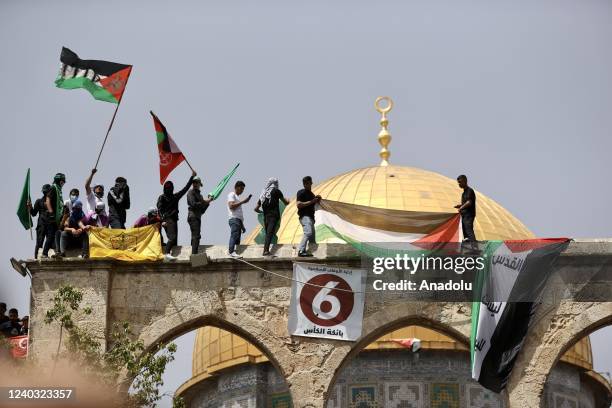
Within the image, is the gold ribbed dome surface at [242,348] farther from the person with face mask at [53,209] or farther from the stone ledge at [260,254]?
the person with face mask at [53,209]

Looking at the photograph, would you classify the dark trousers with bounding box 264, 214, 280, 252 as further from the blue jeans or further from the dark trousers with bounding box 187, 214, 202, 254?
the dark trousers with bounding box 187, 214, 202, 254

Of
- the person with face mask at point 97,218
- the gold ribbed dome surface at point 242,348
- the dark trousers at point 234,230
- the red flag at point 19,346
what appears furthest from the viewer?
the gold ribbed dome surface at point 242,348

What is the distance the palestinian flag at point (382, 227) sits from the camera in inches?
1181

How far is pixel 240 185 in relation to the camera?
3006 centimetres

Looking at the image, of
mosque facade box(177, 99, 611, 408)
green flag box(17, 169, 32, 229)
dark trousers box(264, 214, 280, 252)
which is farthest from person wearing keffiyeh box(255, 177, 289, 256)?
mosque facade box(177, 99, 611, 408)

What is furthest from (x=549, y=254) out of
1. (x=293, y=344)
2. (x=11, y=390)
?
(x=11, y=390)

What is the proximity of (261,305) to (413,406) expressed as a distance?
37.4 feet

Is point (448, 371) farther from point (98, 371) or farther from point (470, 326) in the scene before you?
point (98, 371)

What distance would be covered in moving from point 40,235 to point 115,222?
136cm

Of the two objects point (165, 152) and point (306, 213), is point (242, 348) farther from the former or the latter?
point (306, 213)

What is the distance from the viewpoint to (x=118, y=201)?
30516mm

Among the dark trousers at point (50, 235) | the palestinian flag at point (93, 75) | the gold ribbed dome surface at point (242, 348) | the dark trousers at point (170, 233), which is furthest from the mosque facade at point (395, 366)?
the dark trousers at point (50, 235)

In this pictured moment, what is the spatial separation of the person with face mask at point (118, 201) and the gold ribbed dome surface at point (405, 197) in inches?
421

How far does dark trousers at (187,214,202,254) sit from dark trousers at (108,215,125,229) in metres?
1.34
